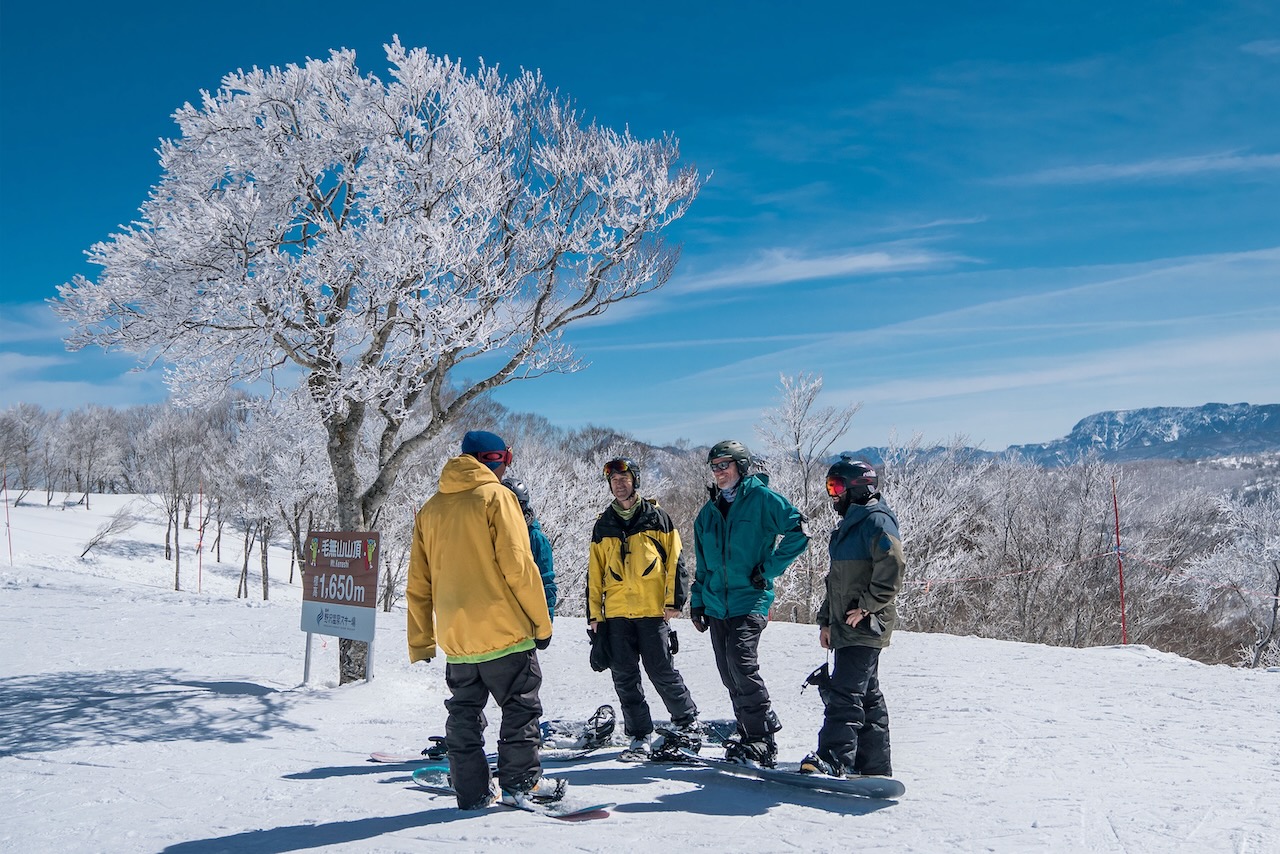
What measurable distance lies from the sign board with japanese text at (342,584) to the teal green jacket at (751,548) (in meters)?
4.24

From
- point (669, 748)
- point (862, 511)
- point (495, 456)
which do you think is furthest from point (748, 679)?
point (495, 456)

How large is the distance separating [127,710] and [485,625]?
5.02m

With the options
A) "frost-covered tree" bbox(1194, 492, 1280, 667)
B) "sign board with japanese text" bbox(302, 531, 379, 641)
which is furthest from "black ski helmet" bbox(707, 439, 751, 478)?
"frost-covered tree" bbox(1194, 492, 1280, 667)

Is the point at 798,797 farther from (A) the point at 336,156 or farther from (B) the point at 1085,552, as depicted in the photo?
(B) the point at 1085,552

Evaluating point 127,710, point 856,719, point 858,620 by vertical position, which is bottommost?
point 127,710

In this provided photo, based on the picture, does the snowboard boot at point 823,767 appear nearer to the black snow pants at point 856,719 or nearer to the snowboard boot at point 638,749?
the black snow pants at point 856,719

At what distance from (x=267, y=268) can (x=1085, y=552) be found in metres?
35.2

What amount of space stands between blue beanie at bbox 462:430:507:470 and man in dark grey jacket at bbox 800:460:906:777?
2.00 metres

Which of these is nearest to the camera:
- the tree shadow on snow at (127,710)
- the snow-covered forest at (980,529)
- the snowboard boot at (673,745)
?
the snowboard boot at (673,745)

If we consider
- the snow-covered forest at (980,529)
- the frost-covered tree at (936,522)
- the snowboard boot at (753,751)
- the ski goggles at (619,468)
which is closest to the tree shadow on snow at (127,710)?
the ski goggles at (619,468)

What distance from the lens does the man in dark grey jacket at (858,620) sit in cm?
453

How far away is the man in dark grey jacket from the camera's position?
4.53 m

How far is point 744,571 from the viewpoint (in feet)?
16.6

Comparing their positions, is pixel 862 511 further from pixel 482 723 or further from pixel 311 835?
pixel 311 835
